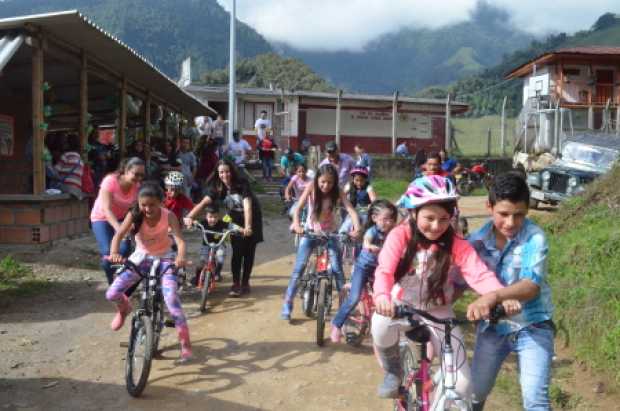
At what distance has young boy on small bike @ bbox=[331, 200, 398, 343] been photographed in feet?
19.2

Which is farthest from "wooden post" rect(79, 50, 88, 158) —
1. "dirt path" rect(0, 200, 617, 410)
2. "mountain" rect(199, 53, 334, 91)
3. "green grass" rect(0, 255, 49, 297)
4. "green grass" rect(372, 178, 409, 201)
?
"mountain" rect(199, 53, 334, 91)

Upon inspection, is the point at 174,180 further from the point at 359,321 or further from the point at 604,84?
the point at 604,84

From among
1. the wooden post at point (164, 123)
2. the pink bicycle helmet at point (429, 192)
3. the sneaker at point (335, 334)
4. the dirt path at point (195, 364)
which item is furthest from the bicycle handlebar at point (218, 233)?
the wooden post at point (164, 123)

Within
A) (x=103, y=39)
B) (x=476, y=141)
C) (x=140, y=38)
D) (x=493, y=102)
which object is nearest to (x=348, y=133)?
(x=476, y=141)

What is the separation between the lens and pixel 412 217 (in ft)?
11.7

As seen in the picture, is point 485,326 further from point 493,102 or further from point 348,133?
point 493,102

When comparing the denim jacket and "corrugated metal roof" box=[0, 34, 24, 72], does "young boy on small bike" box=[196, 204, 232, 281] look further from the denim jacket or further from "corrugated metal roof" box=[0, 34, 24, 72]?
the denim jacket

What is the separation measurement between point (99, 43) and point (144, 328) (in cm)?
730

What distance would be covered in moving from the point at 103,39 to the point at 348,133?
2219 cm

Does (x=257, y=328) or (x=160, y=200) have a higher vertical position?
(x=160, y=200)

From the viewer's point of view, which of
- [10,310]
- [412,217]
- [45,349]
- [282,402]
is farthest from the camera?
[10,310]

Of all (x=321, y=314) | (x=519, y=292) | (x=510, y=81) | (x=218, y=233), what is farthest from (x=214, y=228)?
(x=510, y=81)

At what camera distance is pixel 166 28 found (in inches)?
5827

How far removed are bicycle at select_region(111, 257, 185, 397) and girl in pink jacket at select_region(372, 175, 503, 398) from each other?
2.05 meters
